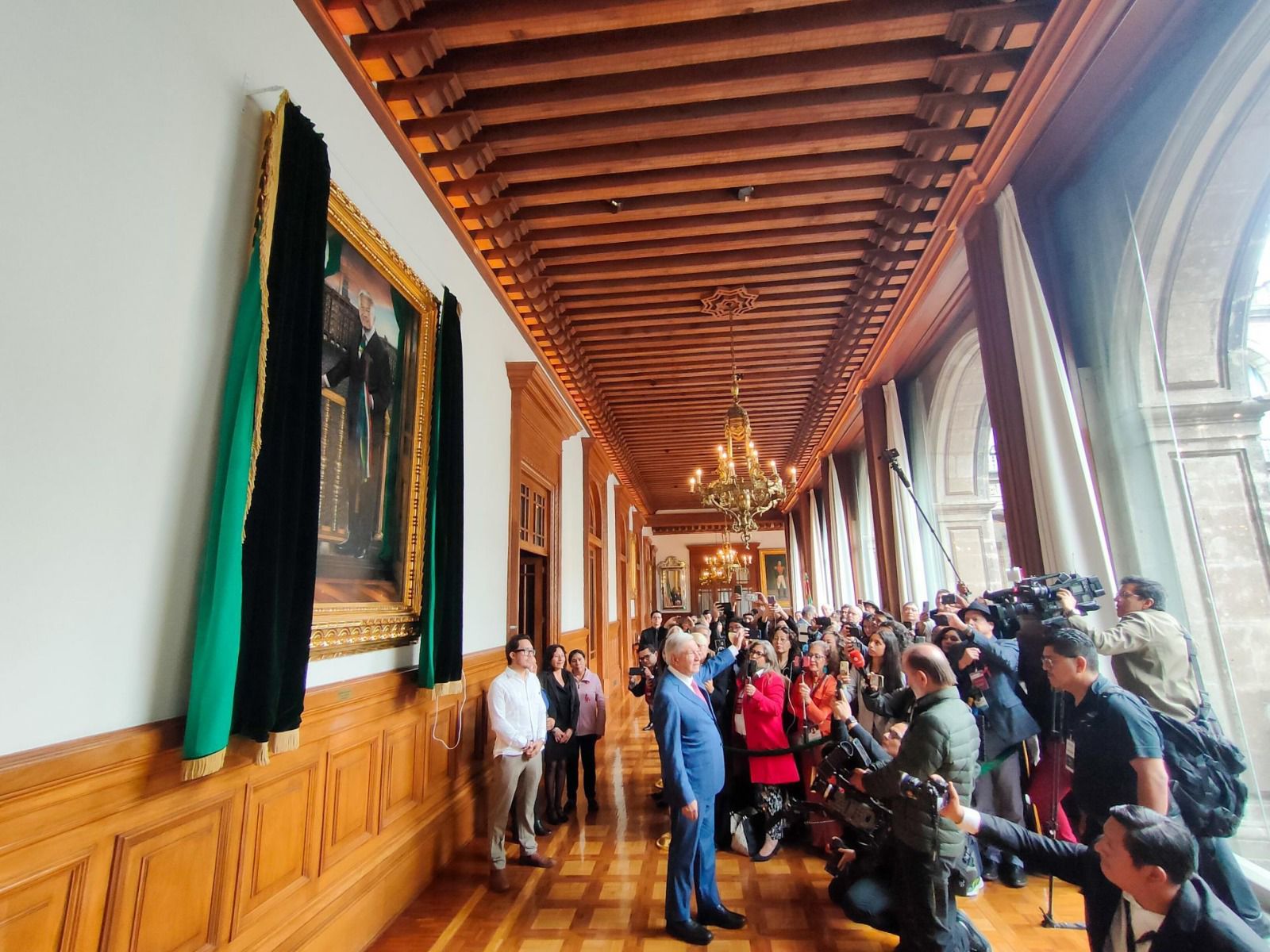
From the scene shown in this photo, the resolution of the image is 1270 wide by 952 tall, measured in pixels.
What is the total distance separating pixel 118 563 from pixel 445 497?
6.29 ft

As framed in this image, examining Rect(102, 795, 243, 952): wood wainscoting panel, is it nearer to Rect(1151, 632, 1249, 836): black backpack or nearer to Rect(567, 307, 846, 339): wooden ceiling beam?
Rect(1151, 632, 1249, 836): black backpack

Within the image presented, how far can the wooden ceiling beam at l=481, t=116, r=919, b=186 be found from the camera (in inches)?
146

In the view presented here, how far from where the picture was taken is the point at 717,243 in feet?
15.9

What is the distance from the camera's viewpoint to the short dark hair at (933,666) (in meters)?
2.33

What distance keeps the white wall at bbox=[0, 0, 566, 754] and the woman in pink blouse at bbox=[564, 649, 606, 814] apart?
3160 mm

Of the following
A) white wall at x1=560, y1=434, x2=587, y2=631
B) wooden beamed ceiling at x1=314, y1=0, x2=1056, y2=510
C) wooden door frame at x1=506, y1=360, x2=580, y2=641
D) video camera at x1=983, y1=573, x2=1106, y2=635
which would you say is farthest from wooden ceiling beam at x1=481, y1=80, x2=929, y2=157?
white wall at x1=560, y1=434, x2=587, y2=631

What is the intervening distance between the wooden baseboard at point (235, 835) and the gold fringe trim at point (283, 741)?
0.11 meters

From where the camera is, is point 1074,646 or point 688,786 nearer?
point 1074,646

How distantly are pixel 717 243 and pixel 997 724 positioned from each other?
12.4 feet

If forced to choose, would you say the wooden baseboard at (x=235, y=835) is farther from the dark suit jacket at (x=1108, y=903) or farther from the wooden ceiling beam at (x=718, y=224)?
the wooden ceiling beam at (x=718, y=224)

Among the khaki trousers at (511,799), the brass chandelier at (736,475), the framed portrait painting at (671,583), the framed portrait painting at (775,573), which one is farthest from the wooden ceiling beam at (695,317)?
the framed portrait painting at (671,583)

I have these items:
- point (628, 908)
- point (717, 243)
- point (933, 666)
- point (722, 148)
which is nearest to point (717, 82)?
point (722, 148)

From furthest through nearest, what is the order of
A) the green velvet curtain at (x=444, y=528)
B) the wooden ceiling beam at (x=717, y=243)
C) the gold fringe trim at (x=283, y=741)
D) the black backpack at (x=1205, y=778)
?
the wooden ceiling beam at (x=717, y=243) < the green velvet curtain at (x=444, y=528) < the gold fringe trim at (x=283, y=741) < the black backpack at (x=1205, y=778)

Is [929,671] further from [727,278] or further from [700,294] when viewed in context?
[700,294]
